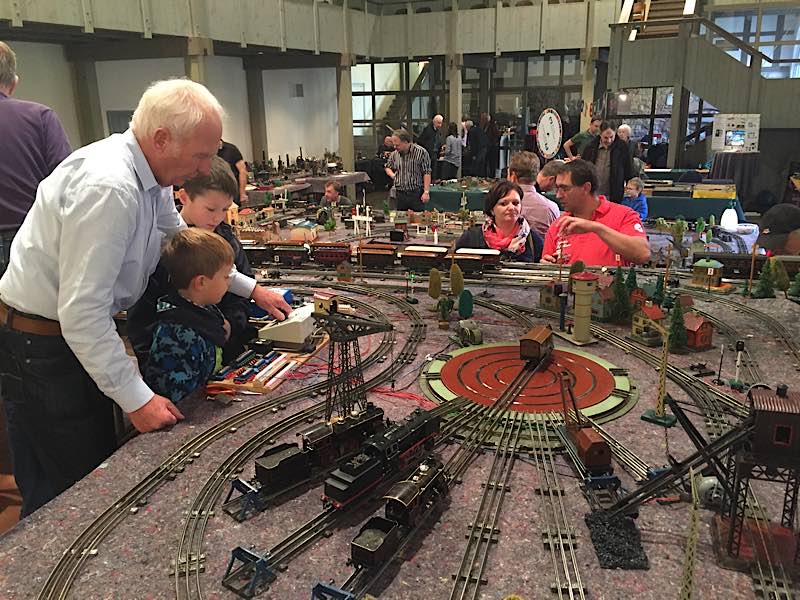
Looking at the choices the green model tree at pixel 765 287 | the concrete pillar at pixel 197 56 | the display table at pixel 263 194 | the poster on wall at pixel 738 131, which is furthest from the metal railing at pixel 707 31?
the green model tree at pixel 765 287

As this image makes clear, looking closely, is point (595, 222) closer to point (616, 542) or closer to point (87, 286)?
point (616, 542)

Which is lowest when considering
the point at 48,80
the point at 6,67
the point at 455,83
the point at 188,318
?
the point at 188,318

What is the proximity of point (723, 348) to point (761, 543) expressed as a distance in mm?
Answer: 1988

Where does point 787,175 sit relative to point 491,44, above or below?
below

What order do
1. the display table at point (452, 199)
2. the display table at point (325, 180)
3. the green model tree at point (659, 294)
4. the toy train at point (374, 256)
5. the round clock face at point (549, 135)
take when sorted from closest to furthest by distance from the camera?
the green model tree at point (659, 294) → the toy train at point (374, 256) → the display table at point (452, 199) → the round clock face at point (549, 135) → the display table at point (325, 180)

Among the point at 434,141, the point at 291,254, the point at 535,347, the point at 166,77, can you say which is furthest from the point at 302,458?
the point at 434,141

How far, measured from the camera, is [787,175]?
53.9 feet

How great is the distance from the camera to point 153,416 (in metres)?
3.23

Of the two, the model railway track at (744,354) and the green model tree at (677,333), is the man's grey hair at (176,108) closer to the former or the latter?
the green model tree at (677,333)

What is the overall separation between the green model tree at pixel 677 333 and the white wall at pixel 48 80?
13.5m

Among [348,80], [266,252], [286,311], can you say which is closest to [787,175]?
[348,80]

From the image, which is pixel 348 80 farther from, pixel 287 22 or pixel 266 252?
pixel 266 252

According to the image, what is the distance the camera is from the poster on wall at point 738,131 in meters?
15.5

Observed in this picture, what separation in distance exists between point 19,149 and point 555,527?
4.72 metres
